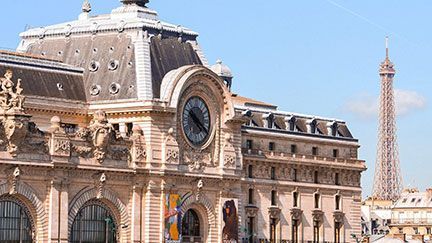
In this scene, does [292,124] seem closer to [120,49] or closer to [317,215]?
[317,215]

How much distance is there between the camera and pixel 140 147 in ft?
478

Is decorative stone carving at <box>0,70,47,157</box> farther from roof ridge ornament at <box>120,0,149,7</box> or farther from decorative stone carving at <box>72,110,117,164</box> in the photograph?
roof ridge ornament at <box>120,0,149,7</box>

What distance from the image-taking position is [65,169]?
455ft

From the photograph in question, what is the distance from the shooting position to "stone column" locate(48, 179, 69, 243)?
138 meters

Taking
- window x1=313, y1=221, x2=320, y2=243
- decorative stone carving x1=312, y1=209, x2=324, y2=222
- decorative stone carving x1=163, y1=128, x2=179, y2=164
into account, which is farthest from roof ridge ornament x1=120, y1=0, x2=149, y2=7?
window x1=313, y1=221, x2=320, y2=243

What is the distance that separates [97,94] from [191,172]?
10.7 metres

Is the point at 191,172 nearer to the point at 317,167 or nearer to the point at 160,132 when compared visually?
the point at 160,132

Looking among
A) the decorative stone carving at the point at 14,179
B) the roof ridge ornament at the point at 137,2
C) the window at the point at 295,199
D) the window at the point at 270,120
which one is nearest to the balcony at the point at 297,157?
the window at the point at 270,120

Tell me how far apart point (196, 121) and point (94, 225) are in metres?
15.2

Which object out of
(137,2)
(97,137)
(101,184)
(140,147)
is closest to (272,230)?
(140,147)

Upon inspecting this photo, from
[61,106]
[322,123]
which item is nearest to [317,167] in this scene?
[322,123]

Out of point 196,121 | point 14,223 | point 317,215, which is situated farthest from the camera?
point 317,215

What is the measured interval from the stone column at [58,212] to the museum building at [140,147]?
8 cm

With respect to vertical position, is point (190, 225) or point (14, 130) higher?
point (14, 130)
